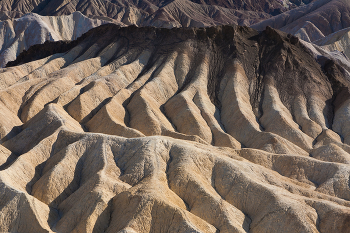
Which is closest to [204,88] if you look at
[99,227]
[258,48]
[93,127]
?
[258,48]

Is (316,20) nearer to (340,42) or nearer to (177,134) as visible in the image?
(340,42)

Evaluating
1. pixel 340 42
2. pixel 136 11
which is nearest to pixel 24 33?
pixel 136 11

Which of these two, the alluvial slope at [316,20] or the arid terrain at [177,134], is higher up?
the arid terrain at [177,134]

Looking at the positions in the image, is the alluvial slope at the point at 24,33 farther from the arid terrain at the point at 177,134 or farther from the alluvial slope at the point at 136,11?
the arid terrain at the point at 177,134

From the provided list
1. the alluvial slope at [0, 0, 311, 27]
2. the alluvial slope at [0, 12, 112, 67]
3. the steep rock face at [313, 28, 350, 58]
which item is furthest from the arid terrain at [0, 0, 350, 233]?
the alluvial slope at [0, 0, 311, 27]

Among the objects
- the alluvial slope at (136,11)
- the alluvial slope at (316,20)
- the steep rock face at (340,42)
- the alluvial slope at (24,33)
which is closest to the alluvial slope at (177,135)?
the steep rock face at (340,42)

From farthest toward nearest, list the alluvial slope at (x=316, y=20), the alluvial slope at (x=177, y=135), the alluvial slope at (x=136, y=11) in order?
the alluvial slope at (x=136, y=11)
the alluvial slope at (x=316, y=20)
the alluvial slope at (x=177, y=135)

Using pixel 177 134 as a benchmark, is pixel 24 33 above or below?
above
